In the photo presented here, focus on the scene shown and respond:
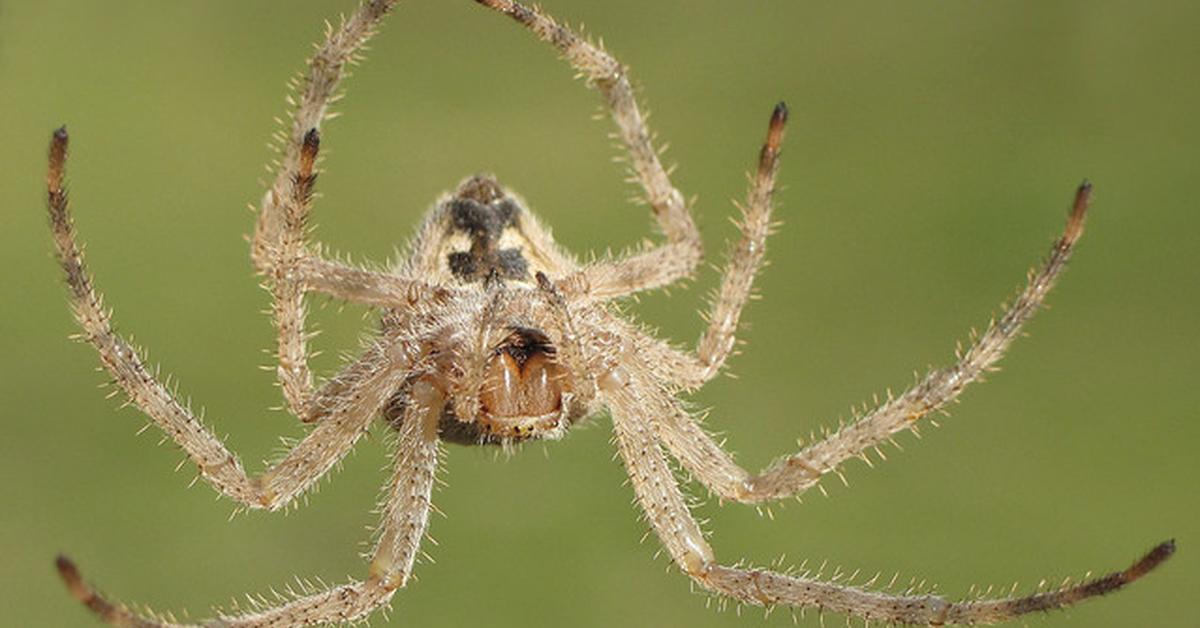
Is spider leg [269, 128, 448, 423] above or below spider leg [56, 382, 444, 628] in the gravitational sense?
above

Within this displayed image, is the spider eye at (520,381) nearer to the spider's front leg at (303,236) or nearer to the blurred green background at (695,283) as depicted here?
the spider's front leg at (303,236)

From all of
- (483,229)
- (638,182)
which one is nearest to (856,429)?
(638,182)

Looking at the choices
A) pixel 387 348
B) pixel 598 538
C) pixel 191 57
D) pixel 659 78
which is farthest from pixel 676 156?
pixel 387 348

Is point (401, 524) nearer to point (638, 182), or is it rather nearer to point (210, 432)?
point (210, 432)

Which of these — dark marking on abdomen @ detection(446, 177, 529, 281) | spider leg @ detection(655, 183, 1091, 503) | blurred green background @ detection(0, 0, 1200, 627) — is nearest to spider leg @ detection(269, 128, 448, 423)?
dark marking on abdomen @ detection(446, 177, 529, 281)

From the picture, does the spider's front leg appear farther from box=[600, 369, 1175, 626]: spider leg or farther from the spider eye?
box=[600, 369, 1175, 626]: spider leg

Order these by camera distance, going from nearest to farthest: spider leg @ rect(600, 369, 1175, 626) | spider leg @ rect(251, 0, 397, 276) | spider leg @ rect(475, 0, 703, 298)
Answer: spider leg @ rect(251, 0, 397, 276) < spider leg @ rect(600, 369, 1175, 626) < spider leg @ rect(475, 0, 703, 298)
